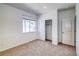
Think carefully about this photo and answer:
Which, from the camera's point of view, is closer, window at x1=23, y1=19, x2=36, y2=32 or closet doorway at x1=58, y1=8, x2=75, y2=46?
closet doorway at x1=58, y1=8, x2=75, y2=46

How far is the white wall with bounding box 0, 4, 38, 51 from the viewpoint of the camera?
147 inches

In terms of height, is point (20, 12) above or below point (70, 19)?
above

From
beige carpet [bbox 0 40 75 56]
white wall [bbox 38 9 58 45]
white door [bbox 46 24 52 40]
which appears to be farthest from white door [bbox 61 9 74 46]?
white door [bbox 46 24 52 40]

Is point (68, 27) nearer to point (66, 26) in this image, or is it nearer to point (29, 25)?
point (66, 26)

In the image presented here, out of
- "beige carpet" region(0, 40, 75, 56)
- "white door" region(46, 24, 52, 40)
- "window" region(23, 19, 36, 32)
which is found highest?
"window" region(23, 19, 36, 32)

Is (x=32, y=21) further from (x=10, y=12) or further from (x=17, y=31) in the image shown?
(x=10, y=12)

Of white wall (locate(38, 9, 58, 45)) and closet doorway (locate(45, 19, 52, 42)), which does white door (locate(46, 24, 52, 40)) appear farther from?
white wall (locate(38, 9, 58, 45))

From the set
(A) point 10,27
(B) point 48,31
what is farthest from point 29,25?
(A) point 10,27

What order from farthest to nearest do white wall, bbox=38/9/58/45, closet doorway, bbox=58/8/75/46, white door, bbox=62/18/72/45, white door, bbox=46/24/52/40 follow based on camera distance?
white door, bbox=46/24/52/40
white wall, bbox=38/9/58/45
white door, bbox=62/18/72/45
closet doorway, bbox=58/8/75/46

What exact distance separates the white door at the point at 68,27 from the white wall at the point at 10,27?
288 cm

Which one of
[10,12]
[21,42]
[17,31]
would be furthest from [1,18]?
[21,42]

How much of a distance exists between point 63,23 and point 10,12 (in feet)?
11.4

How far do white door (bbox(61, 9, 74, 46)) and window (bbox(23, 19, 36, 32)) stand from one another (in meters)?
2.64

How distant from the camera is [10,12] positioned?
4.17 metres
